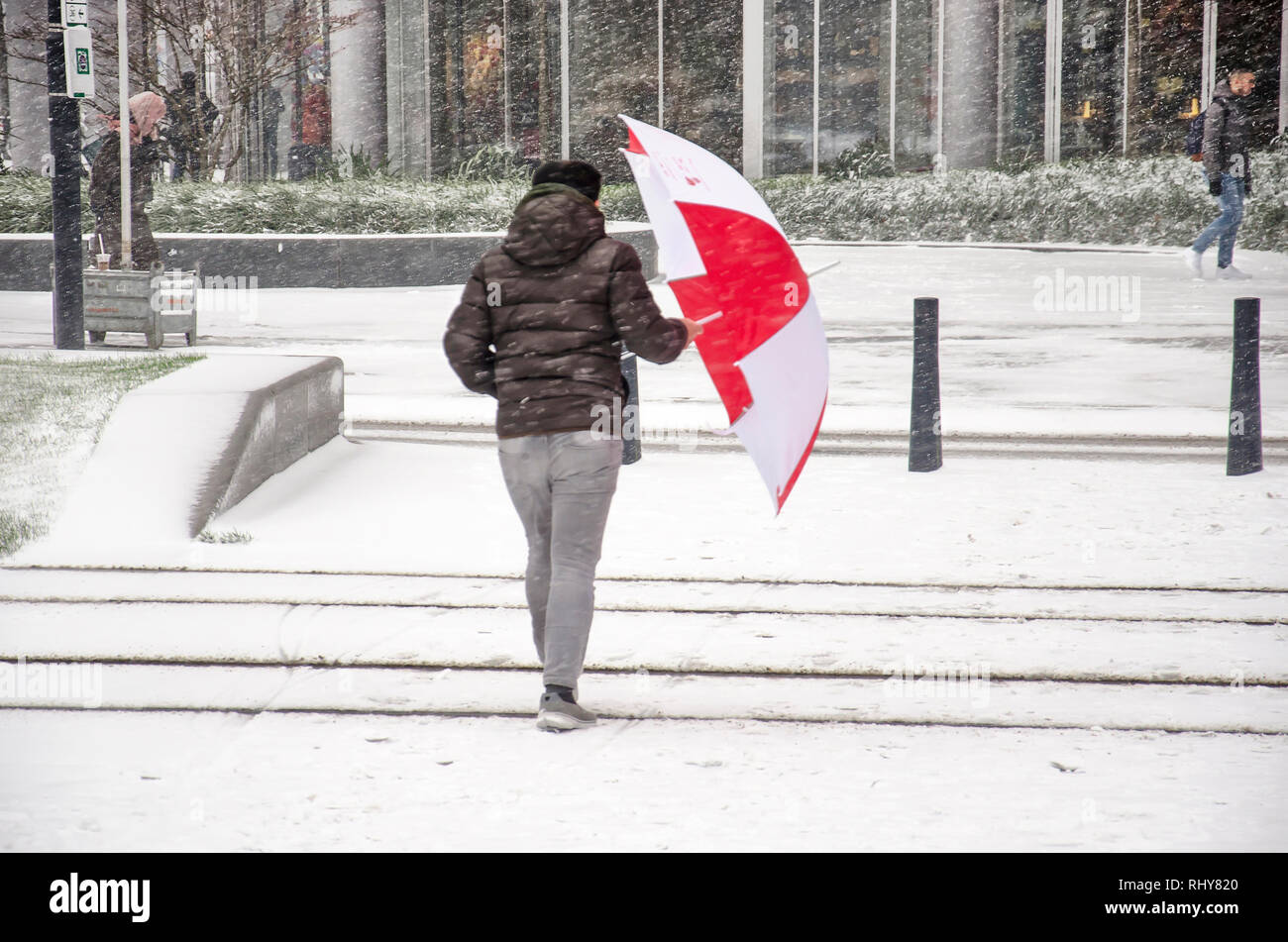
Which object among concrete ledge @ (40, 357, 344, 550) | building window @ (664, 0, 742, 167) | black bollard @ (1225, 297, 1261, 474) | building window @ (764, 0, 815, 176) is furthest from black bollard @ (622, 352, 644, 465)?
building window @ (664, 0, 742, 167)

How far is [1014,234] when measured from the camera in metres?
23.8

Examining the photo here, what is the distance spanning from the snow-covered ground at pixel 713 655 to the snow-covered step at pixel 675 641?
0.02m

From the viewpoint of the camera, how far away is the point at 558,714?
4660 millimetres

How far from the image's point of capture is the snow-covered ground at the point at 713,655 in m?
4.03

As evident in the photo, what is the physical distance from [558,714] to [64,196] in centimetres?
917

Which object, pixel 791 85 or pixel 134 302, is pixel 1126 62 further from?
pixel 134 302

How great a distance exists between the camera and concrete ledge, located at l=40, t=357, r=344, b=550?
7.27m

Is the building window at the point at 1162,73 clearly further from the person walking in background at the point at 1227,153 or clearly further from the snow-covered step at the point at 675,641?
the snow-covered step at the point at 675,641

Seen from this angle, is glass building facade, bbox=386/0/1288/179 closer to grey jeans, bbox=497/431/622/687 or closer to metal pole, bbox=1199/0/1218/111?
metal pole, bbox=1199/0/1218/111

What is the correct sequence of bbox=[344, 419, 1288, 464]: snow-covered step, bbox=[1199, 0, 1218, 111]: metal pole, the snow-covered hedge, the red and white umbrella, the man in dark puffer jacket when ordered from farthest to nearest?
bbox=[1199, 0, 1218, 111]: metal pole → the snow-covered hedge → bbox=[344, 419, 1288, 464]: snow-covered step → the man in dark puffer jacket → the red and white umbrella

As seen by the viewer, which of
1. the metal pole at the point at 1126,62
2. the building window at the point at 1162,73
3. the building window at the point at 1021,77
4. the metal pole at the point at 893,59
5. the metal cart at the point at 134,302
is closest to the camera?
the metal cart at the point at 134,302

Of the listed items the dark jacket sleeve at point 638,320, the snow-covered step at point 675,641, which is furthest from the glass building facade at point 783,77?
the dark jacket sleeve at point 638,320

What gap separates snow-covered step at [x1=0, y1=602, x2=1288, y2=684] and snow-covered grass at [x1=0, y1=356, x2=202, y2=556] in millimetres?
1510

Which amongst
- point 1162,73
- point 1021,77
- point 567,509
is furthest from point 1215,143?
point 567,509
